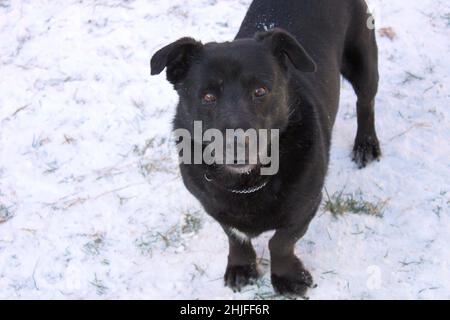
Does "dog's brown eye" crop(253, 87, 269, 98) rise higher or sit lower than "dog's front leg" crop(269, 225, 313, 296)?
higher

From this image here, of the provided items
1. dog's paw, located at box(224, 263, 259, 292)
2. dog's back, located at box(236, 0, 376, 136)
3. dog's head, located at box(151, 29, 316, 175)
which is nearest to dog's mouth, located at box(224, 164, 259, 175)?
dog's head, located at box(151, 29, 316, 175)

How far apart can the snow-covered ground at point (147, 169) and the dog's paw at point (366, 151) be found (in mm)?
74

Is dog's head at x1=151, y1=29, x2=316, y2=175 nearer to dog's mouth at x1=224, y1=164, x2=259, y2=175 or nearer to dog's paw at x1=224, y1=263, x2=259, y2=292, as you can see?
dog's mouth at x1=224, y1=164, x2=259, y2=175

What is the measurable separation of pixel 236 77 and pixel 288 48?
0.30 metres

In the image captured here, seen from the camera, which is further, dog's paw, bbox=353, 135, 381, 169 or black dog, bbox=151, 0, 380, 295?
dog's paw, bbox=353, 135, 381, 169

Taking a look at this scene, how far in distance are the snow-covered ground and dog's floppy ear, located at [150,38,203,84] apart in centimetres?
118

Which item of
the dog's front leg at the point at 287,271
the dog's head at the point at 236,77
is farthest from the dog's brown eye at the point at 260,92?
the dog's front leg at the point at 287,271

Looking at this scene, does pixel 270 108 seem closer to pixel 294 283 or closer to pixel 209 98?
pixel 209 98

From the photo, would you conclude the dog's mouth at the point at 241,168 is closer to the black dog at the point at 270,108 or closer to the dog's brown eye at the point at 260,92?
the black dog at the point at 270,108

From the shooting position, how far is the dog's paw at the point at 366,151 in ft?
12.8

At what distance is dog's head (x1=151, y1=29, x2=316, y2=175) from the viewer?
262 cm

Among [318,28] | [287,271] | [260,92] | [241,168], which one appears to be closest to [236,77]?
[260,92]
